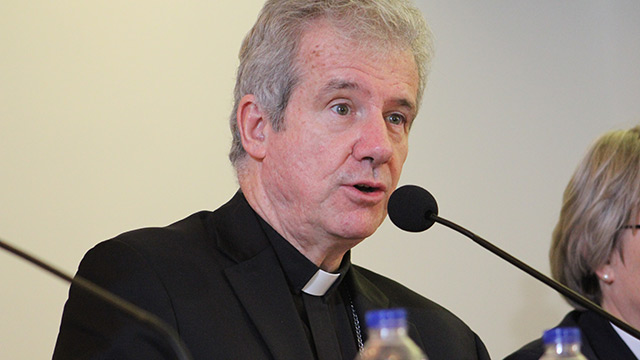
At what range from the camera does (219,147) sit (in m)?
2.53

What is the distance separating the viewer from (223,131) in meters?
2.54

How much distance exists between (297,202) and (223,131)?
0.75 meters

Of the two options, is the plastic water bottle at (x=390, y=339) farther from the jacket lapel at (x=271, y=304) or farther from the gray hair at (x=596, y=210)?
the gray hair at (x=596, y=210)

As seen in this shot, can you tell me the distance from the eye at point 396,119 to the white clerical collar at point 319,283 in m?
0.34

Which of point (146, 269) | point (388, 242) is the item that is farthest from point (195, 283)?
point (388, 242)

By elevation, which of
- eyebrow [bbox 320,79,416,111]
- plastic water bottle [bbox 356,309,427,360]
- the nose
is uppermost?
eyebrow [bbox 320,79,416,111]

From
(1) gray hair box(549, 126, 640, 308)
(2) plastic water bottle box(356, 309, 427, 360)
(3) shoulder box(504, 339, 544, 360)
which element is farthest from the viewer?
(1) gray hair box(549, 126, 640, 308)

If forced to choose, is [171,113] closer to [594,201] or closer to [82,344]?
[82,344]

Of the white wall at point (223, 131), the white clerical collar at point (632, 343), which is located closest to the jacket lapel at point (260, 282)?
the white wall at point (223, 131)

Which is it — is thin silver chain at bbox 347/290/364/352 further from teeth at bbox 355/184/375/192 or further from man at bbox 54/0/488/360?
teeth at bbox 355/184/375/192

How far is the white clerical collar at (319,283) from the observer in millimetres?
1905

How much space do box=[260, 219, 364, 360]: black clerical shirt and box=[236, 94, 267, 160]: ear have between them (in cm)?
15

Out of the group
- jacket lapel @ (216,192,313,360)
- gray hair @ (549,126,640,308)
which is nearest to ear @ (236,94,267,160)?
jacket lapel @ (216,192,313,360)

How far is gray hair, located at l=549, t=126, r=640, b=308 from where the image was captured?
2.47 m
